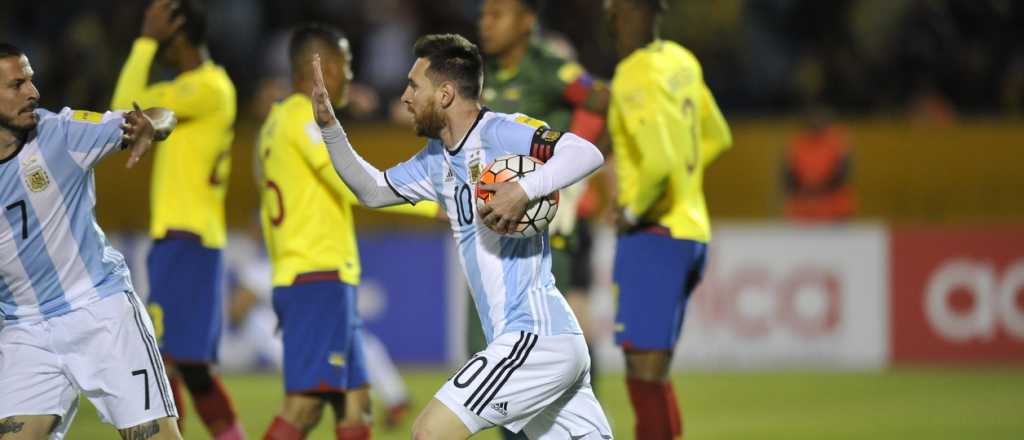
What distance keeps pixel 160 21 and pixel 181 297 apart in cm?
133

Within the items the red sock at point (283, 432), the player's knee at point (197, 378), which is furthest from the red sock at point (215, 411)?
the red sock at point (283, 432)

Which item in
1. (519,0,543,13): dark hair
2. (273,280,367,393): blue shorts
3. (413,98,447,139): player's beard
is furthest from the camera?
(519,0,543,13): dark hair

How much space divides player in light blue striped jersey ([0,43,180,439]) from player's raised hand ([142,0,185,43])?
1508 mm

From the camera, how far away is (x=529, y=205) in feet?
16.8

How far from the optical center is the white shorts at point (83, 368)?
17.8 feet

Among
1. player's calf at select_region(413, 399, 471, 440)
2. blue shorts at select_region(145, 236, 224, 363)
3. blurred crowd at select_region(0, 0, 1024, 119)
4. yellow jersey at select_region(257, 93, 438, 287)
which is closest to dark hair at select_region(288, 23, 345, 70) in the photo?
yellow jersey at select_region(257, 93, 438, 287)

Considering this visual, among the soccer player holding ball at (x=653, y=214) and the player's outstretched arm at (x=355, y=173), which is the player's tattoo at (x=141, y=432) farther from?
the soccer player holding ball at (x=653, y=214)

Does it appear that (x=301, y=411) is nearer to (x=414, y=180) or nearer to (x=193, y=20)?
(x=414, y=180)

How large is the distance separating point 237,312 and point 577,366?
294 inches

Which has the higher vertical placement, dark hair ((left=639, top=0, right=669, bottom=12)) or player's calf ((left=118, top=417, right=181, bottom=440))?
dark hair ((left=639, top=0, right=669, bottom=12))

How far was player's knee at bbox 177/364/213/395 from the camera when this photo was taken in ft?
24.1

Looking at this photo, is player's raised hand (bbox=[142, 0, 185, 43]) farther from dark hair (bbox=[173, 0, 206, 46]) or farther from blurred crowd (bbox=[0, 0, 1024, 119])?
blurred crowd (bbox=[0, 0, 1024, 119])

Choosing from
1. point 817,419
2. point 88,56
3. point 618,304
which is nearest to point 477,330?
point 618,304

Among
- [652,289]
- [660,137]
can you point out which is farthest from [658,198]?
[652,289]
